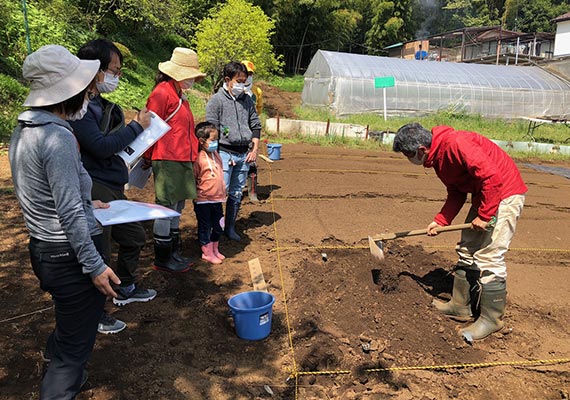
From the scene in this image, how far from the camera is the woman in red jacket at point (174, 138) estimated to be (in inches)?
140

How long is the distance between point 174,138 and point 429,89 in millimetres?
17036

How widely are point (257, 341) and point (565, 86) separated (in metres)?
22.4

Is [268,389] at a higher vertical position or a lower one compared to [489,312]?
lower

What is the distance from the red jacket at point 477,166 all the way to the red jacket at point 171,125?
6.25ft

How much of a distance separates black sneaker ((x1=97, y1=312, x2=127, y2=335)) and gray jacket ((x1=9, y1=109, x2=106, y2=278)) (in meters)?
1.32

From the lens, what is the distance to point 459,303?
3.65m

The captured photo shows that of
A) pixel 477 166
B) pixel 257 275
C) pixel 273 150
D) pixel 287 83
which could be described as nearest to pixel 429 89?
pixel 273 150

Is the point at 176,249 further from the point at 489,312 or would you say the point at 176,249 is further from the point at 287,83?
the point at 287,83

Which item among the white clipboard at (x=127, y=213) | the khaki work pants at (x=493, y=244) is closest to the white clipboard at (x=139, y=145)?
the white clipboard at (x=127, y=213)

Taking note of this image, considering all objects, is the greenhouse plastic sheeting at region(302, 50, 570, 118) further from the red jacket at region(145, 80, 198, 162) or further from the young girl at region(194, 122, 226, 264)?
the red jacket at region(145, 80, 198, 162)

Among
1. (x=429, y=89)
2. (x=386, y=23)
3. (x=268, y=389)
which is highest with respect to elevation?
(x=386, y=23)

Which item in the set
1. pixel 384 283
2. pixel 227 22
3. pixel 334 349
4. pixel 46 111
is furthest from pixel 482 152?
pixel 227 22

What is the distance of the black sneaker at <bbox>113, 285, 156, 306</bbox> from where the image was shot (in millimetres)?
3381

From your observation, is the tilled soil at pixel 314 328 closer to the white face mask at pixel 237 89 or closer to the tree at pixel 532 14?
the white face mask at pixel 237 89
